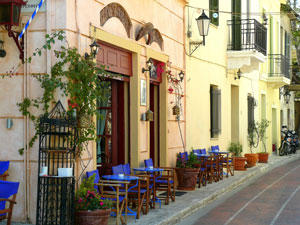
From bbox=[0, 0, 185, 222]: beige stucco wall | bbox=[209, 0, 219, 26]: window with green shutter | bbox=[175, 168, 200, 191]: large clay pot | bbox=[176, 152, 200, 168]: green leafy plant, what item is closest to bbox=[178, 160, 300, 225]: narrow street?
bbox=[175, 168, 200, 191]: large clay pot

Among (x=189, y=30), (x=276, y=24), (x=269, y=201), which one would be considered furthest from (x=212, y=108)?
(x=276, y=24)

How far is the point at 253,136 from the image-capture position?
22812mm

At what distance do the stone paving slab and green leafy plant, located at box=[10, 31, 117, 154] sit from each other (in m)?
1.66

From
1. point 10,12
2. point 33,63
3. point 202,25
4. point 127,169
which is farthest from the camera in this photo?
point 202,25

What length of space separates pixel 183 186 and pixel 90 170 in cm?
453

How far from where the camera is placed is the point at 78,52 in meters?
9.38

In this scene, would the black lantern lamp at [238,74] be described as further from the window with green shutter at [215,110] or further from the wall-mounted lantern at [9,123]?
the wall-mounted lantern at [9,123]

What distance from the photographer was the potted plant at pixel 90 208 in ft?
28.0

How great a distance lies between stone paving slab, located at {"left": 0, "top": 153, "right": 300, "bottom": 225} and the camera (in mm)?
9711

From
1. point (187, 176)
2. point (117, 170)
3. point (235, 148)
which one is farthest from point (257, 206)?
point (235, 148)

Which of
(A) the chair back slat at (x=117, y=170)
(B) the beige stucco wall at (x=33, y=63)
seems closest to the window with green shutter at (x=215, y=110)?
(B) the beige stucco wall at (x=33, y=63)

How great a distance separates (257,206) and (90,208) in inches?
176

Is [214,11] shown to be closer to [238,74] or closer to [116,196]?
[238,74]

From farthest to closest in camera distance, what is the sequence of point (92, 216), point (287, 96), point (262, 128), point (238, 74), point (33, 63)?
point (287, 96) → point (262, 128) → point (238, 74) → point (33, 63) → point (92, 216)
